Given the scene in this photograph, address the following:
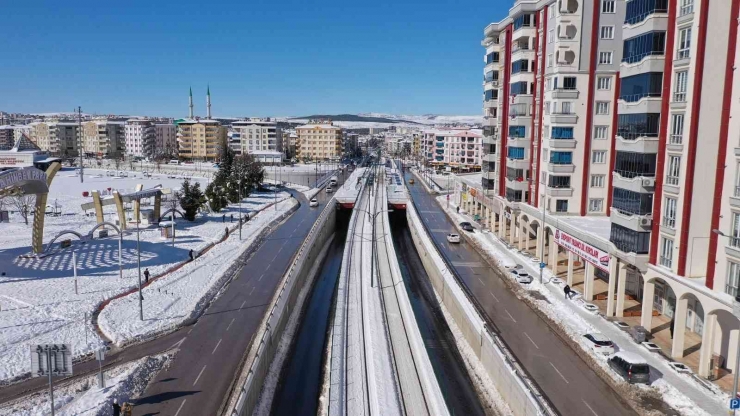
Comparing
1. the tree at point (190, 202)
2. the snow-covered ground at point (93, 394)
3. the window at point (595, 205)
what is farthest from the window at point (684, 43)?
the tree at point (190, 202)

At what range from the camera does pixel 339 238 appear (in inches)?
2458

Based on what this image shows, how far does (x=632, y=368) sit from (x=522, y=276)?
15047 millimetres

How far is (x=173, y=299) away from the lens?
32094mm

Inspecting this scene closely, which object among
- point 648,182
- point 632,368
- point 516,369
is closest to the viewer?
→ point 632,368

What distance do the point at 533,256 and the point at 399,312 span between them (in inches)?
653

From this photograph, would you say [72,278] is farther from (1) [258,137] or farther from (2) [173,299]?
(1) [258,137]

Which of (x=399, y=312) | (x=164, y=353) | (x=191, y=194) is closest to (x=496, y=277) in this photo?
(x=399, y=312)

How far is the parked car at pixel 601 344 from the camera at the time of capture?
24.3m

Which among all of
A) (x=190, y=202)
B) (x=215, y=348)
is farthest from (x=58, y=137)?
(x=215, y=348)

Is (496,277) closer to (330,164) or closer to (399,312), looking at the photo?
(399,312)

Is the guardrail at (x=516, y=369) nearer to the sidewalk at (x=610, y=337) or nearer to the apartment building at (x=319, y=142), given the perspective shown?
the sidewalk at (x=610, y=337)

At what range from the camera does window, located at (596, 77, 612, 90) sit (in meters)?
39.5

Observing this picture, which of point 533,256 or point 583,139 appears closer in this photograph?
point 583,139

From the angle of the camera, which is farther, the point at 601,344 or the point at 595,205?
the point at 595,205
